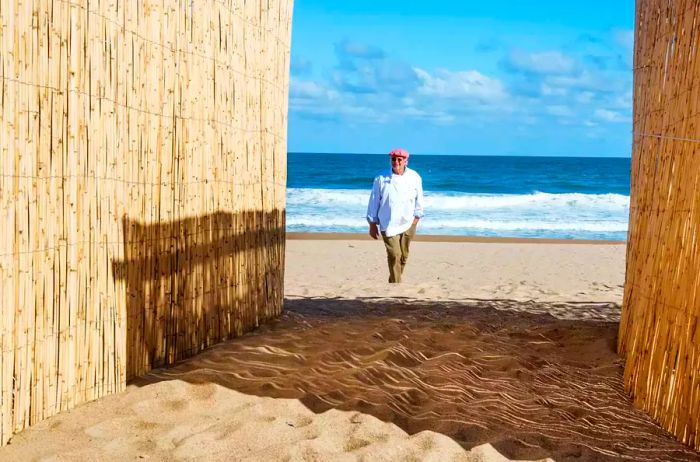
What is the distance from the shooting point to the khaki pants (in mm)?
7438

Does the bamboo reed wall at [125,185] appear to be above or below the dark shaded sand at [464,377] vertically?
above

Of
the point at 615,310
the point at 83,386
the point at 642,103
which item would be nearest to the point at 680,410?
the point at 642,103

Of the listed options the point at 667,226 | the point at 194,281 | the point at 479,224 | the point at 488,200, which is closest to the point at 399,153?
the point at 194,281

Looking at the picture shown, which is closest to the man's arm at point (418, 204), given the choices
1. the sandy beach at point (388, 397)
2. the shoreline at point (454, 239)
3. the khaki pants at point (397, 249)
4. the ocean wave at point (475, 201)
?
the khaki pants at point (397, 249)

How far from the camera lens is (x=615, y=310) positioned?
6434 mm

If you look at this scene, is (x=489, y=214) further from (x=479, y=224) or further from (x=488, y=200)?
(x=488, y=200)

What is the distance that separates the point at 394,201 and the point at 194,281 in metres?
3.25

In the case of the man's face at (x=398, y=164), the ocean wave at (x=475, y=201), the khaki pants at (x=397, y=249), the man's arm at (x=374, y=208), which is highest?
the man's face at (x=398, y=164)

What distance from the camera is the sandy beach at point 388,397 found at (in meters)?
3.12

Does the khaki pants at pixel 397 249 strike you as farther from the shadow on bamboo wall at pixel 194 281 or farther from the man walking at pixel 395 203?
the shadow on bamboo wall at pixel 194 281

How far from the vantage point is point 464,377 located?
4.18 meters

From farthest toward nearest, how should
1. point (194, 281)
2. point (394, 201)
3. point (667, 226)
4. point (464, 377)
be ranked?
point (394, 201) → point (194, 281) → point (464, 377) → point (667, 226)

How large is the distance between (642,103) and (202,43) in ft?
7.55

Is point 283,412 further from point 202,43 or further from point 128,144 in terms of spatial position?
point 202,43
